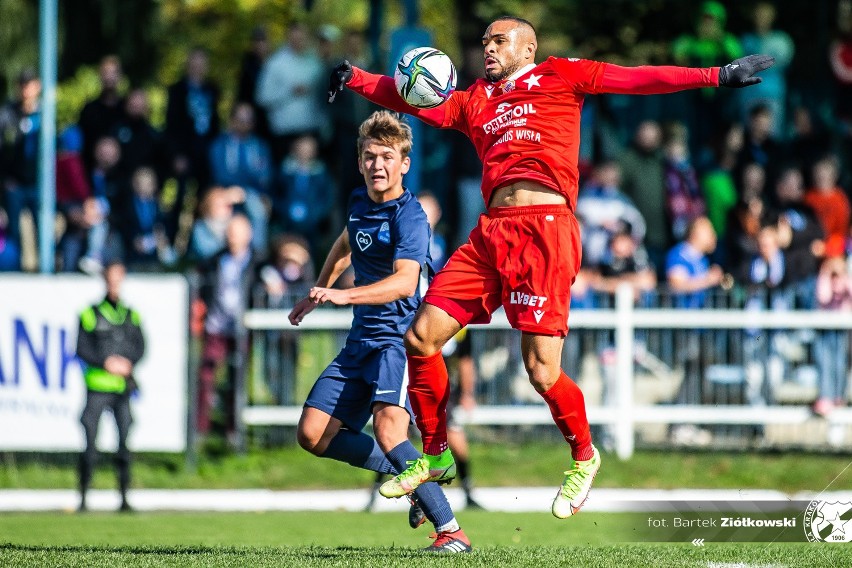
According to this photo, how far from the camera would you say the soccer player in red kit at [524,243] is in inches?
326

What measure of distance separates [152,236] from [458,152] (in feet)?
11.4

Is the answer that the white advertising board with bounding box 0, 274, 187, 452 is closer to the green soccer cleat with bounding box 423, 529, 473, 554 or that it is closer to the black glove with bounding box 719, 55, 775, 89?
the green soccer cleat with bounding box 423, 529, 473, 554

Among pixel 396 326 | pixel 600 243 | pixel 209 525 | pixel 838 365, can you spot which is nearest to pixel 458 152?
pixel 600 243

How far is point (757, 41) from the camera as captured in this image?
1667cm

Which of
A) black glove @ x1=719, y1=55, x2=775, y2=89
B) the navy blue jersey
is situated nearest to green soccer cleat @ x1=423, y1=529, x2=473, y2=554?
the navy blue jersey

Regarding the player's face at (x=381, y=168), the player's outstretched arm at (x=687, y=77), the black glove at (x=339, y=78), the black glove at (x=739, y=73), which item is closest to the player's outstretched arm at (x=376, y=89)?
the black glove at (x=339, y=78)

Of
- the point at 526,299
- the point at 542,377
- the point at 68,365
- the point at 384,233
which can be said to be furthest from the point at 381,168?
the point at 68,365

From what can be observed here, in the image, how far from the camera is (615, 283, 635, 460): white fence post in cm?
1468

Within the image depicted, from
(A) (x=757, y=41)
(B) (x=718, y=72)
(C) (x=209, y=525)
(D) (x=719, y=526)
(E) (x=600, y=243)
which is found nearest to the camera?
(B) (x=718, y=72)

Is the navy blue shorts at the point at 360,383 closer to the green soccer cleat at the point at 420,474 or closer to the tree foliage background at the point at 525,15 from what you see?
the green soccer cleat at the point at 420,474

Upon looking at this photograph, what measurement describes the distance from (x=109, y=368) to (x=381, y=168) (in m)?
5.30

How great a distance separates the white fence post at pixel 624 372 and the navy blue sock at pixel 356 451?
6.01 meters

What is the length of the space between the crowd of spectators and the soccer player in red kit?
21.5 ft

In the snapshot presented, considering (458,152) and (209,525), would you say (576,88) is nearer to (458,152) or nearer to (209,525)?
(209,525)
